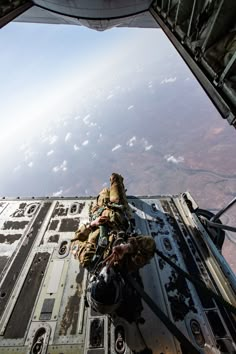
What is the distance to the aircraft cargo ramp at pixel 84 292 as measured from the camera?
11.9 feet

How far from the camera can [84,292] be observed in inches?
178

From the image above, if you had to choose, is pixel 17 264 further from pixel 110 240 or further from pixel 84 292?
pixel 110 240

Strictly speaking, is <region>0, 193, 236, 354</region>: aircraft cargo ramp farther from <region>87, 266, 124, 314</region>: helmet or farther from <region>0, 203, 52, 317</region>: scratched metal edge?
<region>87, 266, 124, 314</region>: helmet

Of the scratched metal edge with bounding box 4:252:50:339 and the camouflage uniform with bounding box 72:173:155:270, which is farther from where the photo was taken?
the scratched metal edge with bounding box 4:252:50:339

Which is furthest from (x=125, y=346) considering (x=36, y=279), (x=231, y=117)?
(x=231, y=117)

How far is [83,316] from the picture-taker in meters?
4.05

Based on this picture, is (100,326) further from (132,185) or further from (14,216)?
(132,185)

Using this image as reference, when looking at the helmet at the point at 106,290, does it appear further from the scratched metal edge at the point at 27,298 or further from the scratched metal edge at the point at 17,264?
the scratched metal edge at the point at 17,264

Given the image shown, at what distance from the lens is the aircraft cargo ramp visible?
11.9 ft


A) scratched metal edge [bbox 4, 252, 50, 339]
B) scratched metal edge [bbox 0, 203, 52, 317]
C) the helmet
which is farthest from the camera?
scratched metal edge [bbox 0, 203, 52, 317]

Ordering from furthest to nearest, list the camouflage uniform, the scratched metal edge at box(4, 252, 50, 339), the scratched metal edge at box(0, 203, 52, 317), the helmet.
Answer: the scratched metal edge at box(0, 203, 52, 317)
the scratched metal edge at box(4, 252, 50, 339)
the camouflage uniform
the helmet

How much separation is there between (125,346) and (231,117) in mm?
4325

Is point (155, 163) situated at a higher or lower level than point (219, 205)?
higher

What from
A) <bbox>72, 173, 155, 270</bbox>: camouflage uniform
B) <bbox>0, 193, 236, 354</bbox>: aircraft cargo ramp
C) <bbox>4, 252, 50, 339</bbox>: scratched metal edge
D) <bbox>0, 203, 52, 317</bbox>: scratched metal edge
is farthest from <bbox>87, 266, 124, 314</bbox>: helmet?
<bbox>0, 203, 52, 317</bbox>: scratched metal edge
